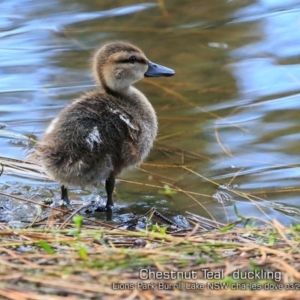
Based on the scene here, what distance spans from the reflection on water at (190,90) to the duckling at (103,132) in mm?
413

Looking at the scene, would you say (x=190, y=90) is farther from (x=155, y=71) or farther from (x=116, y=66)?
(x=116, y=66)

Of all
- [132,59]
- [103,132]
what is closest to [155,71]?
[132,59]

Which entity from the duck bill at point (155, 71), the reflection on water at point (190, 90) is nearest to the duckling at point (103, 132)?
the duck bill at point (155, 71)

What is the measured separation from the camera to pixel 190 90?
7.05 metres

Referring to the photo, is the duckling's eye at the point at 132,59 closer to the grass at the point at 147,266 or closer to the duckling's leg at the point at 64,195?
the duckling's leg at the point at 64,195

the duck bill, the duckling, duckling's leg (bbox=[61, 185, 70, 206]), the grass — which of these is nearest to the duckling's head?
the duckling

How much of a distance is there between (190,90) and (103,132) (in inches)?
104

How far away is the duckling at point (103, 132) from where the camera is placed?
14.7 feet

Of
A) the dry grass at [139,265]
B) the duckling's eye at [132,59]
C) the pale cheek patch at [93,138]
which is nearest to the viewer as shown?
the dry grass at [139,265]

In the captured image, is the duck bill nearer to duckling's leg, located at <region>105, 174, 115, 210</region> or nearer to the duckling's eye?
the duckling's eye

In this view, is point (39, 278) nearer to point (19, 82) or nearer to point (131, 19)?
point (19, 82)

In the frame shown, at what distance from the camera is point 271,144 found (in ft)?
19.2

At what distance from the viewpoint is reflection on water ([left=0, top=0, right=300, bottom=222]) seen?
5184 millimetres

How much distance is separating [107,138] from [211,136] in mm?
1712
